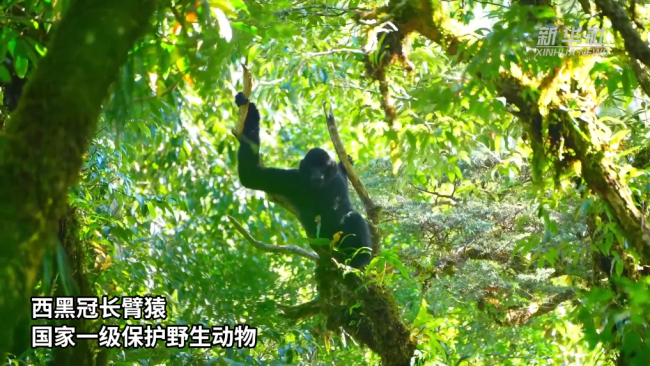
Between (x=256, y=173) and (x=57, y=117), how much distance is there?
3.87 metres

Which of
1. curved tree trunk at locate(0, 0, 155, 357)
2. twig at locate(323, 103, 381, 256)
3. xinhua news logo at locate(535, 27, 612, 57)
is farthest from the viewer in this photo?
twig at locate(323, 103, 381, 256)

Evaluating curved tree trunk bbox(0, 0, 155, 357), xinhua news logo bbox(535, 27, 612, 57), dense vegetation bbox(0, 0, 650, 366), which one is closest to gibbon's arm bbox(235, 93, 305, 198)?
dense vegetation bbox(0, 0, 650, 366)

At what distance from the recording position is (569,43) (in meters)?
2.63

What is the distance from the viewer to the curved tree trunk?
1.06 m

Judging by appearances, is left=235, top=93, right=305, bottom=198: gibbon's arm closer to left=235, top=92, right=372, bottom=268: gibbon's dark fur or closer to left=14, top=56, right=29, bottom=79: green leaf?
left=235, top=92, right=372, bottom=268: gibbon's dark fur

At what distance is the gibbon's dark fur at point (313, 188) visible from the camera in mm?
4883

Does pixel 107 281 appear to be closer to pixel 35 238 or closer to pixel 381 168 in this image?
pixel 35 238

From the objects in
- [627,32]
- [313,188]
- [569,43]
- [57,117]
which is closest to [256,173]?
[313,188]

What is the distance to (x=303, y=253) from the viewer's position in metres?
3.55

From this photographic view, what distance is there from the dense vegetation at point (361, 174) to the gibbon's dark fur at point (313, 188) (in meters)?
0.30

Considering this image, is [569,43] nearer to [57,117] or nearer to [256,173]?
[57,117]

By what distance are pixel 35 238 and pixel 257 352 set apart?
3661 millimetres

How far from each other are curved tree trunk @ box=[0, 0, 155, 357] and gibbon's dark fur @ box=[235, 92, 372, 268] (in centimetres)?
351

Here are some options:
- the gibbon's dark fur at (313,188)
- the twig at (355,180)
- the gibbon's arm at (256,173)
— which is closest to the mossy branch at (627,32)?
the twig at (355,180)
